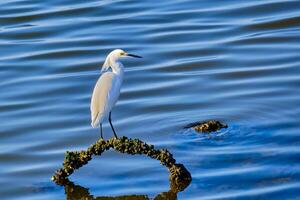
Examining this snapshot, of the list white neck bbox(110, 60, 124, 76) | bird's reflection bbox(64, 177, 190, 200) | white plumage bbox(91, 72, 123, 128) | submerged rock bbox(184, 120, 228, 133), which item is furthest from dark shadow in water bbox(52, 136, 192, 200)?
submerged rock bbox(184, 120, 228, 133)

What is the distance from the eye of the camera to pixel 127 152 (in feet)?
21.9

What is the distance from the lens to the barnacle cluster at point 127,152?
6.66 m

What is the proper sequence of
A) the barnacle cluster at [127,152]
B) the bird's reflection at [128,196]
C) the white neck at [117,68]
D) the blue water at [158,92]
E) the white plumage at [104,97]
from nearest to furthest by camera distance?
the barnacle cluster at [127,152] < the bird's reflection at [128,196] < the white plumage at [104,97] < the blue water at [158,92] < the white neck at [117,68]

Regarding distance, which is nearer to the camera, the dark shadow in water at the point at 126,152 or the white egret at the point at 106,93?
the dark shadow in water at the point at 126,152

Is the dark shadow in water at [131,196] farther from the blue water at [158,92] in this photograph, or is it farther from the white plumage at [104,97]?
the white plumage at [104,97]

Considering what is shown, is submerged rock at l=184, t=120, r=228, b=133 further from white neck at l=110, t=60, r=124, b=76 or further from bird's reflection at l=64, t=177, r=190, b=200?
bird's reflection at l=64, t=177, r=190, b=200

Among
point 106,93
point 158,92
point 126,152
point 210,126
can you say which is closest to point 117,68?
point 106,93

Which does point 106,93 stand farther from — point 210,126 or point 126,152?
point 210,126

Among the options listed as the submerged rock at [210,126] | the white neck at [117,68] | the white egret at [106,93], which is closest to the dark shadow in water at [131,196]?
the white egret at [106,93]

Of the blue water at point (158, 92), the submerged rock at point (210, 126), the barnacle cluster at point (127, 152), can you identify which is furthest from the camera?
the submerged rock at point (210, 126)

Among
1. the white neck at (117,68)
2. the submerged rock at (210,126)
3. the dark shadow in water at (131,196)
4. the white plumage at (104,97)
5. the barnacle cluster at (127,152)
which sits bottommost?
the dark shadow in water at (131,196)

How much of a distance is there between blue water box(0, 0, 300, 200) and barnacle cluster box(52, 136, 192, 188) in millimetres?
116

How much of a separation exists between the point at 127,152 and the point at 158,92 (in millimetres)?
3670

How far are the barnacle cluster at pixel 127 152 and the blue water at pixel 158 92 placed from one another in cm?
12
